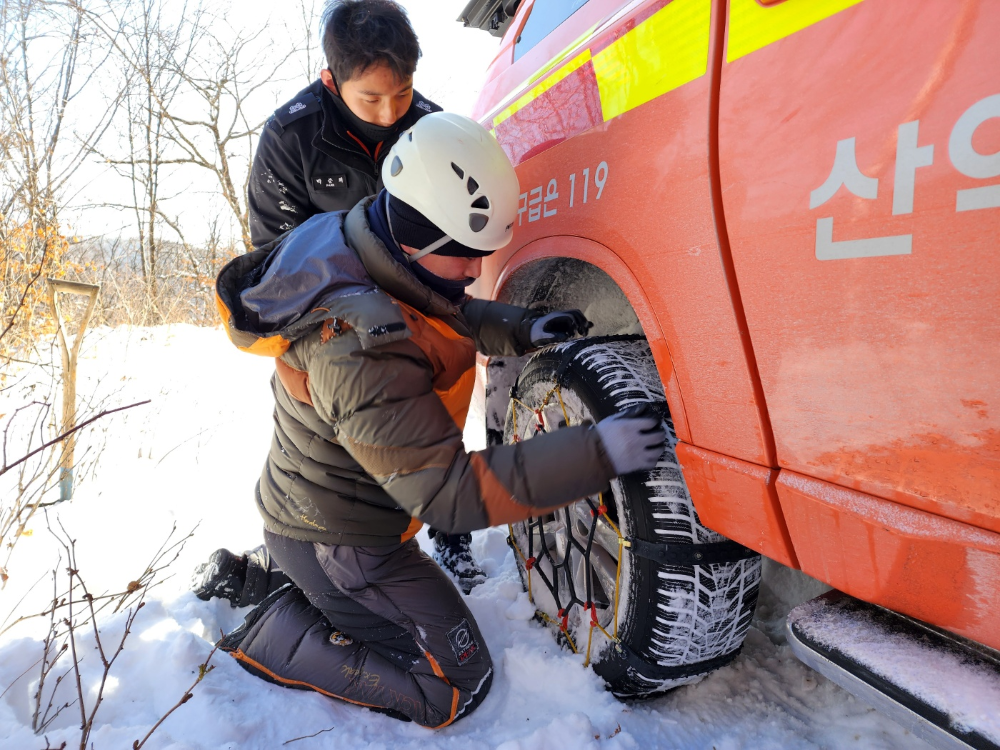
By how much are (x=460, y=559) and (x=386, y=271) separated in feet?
4.57

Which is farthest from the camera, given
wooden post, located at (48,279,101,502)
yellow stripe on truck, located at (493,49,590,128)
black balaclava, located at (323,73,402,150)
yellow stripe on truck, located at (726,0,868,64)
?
wooden post, located at (48,279,101,502)

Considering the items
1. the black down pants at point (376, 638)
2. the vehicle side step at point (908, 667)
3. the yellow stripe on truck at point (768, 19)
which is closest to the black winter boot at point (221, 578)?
the black down pants at point (376, 638)

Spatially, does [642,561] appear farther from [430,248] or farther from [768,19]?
[768,19]

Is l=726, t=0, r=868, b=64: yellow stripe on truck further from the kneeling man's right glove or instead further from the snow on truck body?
the kneeling man's right glove

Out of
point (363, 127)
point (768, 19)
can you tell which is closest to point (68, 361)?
point (363, 127)

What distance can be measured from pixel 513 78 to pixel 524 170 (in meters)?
0.38

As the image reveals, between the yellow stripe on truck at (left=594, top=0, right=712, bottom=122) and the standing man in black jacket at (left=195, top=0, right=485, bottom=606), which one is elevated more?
the standing man in black jacket at (left=195, top=0, right=485, bottom=606)

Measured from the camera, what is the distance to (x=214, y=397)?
5137 millimetres

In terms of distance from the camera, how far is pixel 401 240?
159 cm

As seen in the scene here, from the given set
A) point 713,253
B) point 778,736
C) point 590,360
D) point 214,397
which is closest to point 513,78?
point 590,360

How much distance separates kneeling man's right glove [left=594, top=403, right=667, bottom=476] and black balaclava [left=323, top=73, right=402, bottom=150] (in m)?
1.65

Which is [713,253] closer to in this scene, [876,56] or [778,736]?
[876,56]

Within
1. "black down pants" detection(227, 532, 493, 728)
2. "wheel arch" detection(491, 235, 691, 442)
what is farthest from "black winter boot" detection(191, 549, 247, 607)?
"wheel arch" detection(491, 235, 691, 442)

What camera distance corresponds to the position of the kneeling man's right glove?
1.31 m
